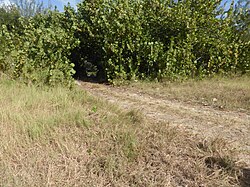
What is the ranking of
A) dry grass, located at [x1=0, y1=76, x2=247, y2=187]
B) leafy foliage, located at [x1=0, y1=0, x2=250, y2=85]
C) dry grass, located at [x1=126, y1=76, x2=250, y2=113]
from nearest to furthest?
dry grass, located at [x1=0, y1=76, x2=247, y2=187], dry grass, located at [x1=126, y1=76, x2=250, y2=113], leafy foliage, located at [x1=0, y1=0, x2=250, y2=85]

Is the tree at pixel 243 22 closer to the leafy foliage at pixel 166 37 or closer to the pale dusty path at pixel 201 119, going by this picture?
the leafy foliage at pixel 166 37

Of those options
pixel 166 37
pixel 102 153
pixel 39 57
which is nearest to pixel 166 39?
pixel 166 37

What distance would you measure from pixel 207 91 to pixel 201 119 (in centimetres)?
259

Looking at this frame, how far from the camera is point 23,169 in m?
2.43

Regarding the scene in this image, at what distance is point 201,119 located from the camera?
423 cm

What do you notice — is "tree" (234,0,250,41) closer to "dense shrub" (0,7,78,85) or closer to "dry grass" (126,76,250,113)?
"dry grass" (126,76,250,113)

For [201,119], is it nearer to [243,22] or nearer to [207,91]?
[207,91]

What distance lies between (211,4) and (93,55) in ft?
19.9

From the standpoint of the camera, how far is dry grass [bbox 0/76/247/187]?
2.31m

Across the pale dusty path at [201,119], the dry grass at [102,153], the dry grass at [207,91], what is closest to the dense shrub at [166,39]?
the dry grass at [207,91]

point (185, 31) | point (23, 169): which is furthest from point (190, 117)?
point (185, 31)

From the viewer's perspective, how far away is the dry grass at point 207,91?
17.9ft

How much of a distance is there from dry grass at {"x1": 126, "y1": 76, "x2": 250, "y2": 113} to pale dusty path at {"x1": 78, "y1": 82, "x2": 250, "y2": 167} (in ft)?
1.62

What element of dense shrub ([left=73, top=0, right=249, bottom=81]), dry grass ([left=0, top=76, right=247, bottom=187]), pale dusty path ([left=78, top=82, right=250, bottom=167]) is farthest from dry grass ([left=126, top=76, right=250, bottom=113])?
dry grass ([left=0, top=76, right=247, bottom=187])
